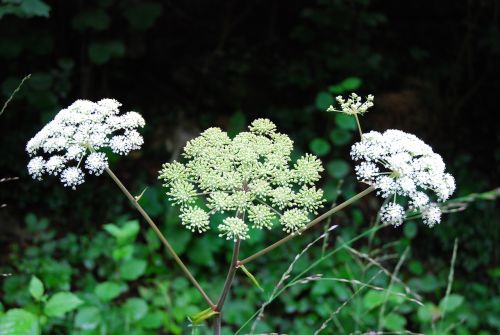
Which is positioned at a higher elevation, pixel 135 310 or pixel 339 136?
pixel 339 136

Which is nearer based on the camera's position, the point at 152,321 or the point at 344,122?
the point at 152,321

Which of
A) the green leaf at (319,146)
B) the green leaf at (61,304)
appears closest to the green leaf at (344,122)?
the green leaf at (319,146)

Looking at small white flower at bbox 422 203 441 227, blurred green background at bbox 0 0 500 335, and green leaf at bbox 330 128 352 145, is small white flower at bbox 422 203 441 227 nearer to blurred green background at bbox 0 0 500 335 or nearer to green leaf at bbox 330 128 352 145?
blurred green background at bbox 0 0 500 335

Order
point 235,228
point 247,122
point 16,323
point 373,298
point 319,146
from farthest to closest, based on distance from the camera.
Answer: point 247,122, point 319,146, point 373,298, point 16,323, point 235,228

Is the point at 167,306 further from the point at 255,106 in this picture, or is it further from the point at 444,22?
the point at 444,22

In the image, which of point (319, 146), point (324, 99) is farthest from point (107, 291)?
point (324, 99)

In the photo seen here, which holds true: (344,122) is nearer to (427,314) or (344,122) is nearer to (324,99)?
(324,99)
